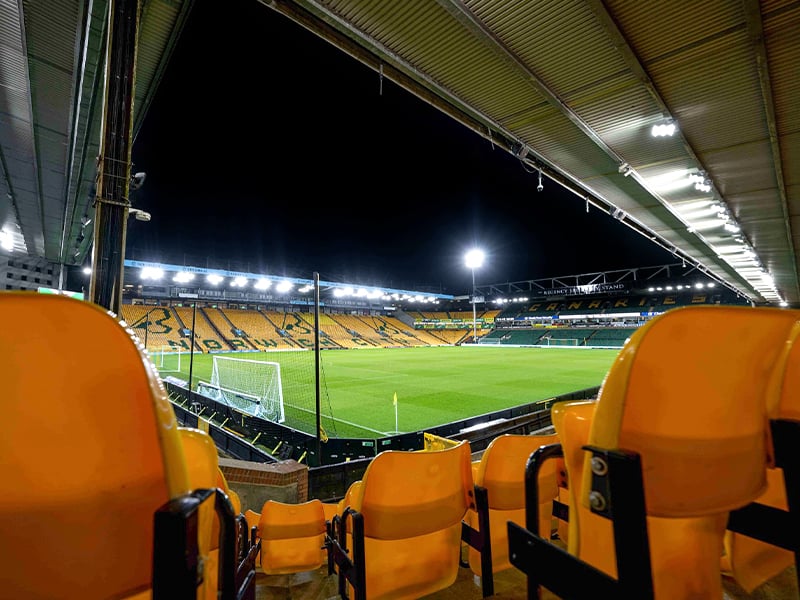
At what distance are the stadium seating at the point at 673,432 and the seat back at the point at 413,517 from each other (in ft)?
2.70

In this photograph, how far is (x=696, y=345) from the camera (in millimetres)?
880

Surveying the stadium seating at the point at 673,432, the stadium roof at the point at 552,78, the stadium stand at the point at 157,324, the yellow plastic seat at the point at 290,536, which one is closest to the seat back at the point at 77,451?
the stadium seating at the point at 673,432

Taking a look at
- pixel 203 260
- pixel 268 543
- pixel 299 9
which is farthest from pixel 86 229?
pixel 203 260

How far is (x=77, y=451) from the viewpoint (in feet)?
2.04

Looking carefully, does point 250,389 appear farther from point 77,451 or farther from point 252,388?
point 77,451

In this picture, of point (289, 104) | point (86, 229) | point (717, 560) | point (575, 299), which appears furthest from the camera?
point (575, 299)

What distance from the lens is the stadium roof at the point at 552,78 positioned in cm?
374

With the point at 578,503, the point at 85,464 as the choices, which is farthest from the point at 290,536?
the point at 85,464

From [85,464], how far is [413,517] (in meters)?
1.48

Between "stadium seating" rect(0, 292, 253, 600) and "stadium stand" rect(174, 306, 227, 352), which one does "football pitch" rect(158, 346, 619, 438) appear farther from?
"stadium stand" rect(174, 306, 227, 352)

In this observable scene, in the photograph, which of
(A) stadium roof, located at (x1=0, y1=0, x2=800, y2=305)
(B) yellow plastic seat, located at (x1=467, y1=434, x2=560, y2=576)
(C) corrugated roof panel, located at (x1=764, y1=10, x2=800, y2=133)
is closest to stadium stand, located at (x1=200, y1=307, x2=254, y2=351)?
(A) stadium roof, located at (x1=0, y1=0, x2=800, y2=305)

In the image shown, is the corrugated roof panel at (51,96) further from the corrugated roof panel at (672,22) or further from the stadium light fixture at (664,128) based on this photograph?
the stadium light fixture at (664,128)

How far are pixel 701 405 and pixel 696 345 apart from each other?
154 millimetres

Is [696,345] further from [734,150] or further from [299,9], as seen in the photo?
[734,150]
